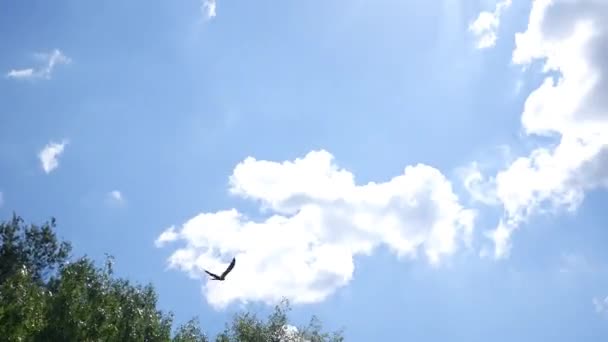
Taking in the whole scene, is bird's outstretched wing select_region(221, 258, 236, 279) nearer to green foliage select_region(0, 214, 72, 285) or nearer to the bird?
the bird

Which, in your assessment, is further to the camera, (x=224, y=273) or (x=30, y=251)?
(x=30, y=251)

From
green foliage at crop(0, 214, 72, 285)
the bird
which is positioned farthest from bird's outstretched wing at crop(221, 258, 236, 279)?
green foliage at crop(0, 214, 72, 285)

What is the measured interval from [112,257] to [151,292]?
17.2 feet

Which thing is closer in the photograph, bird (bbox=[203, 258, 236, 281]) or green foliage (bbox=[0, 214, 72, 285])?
bird (bbox=[203, 258, 236, 281])

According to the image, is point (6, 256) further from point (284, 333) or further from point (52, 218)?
point (284, 333)

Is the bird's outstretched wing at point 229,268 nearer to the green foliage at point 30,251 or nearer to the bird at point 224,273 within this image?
the bird at point 224,273

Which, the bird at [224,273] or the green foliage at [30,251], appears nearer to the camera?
the bird at [224,273]

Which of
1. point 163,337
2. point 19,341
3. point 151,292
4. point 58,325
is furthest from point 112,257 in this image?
point 19,341

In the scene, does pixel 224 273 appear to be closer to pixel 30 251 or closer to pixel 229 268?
pixel 229 268

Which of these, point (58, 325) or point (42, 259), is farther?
point (42, 259)

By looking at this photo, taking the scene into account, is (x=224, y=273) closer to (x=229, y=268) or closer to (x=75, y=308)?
(x=229, y=268)

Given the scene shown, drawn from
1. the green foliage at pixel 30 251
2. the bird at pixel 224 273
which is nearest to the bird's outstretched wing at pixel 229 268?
the bird at pixel 224 273

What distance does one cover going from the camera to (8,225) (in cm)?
6538

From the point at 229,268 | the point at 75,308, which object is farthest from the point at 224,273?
the point at 75,308
